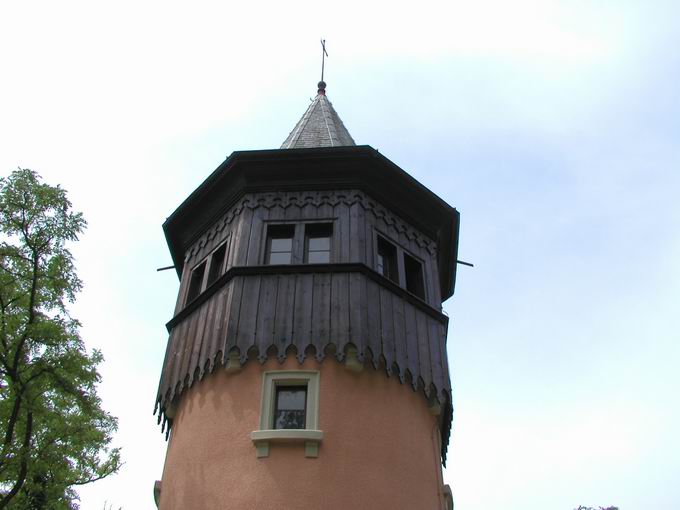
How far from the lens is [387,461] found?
1226cm

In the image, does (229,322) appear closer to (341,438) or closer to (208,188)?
(341,438)

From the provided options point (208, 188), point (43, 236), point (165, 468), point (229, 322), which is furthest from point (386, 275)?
point (43, 236)

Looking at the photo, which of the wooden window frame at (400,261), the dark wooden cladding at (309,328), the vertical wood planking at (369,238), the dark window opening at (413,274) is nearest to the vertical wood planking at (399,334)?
the dark wooden cladding at (309,328)

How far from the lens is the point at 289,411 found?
12.5 m

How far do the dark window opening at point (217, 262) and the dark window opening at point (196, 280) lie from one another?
1.44 ft

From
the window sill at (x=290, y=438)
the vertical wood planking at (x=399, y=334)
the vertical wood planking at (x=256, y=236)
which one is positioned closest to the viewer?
the window sill at (x=290, y=438)

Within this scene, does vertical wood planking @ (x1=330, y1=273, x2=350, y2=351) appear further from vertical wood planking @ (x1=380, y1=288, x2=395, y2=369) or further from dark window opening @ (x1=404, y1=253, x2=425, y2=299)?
dark window opening @ (x1=404, y1=253, x2=425, y2=299)

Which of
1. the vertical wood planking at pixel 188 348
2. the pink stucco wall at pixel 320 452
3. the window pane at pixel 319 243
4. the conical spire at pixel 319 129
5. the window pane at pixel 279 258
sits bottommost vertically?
the pink stucco wall at pixel 320 452

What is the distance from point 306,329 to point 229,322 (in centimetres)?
148

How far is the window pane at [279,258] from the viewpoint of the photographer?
14852 millimetres

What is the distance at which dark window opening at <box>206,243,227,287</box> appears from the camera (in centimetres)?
1581

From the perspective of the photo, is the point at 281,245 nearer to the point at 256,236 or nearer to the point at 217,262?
the point at 256,236

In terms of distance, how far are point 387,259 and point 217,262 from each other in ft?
12.5

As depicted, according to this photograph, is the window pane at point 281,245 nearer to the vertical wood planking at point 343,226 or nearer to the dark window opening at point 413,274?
the vertical wood planking at point 343,226
